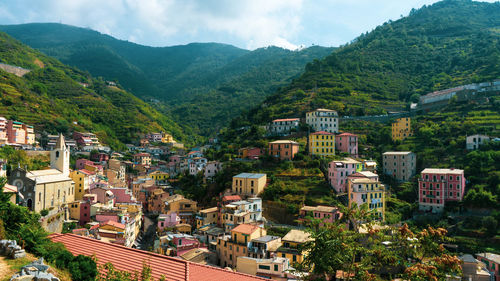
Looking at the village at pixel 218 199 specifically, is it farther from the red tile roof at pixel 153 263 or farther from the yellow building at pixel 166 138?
the yellow building at pixel 166 138

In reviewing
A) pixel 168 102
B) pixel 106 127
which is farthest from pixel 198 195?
pixel 168 102

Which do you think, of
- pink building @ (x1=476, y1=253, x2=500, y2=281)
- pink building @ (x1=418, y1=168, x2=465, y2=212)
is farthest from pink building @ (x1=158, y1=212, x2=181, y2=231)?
pink building @ (x1=476, y1=253, x2=500, y2=281)

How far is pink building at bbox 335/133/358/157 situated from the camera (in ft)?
177

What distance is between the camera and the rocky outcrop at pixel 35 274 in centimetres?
801

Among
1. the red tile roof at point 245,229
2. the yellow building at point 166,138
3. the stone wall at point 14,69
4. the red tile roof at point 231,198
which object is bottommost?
the red tile roof at point 245,229

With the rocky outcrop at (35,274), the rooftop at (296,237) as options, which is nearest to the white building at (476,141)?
the rooftop at (296,237)

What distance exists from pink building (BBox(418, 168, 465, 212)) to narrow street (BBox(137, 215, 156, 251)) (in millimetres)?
31469

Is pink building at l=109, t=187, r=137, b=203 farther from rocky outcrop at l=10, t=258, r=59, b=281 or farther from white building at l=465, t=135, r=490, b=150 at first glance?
white building at l=465, t=135, r=490, b=150

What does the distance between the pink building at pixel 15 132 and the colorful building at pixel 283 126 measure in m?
41.0

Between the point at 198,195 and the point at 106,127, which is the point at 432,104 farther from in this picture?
the point at 106,127

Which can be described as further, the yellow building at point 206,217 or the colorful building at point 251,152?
the colorful building at point 251,152

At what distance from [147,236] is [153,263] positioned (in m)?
32.1

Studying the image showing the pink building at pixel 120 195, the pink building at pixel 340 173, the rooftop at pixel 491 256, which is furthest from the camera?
the pink building at pixel 120 195

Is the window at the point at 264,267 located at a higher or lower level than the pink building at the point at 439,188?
lower
